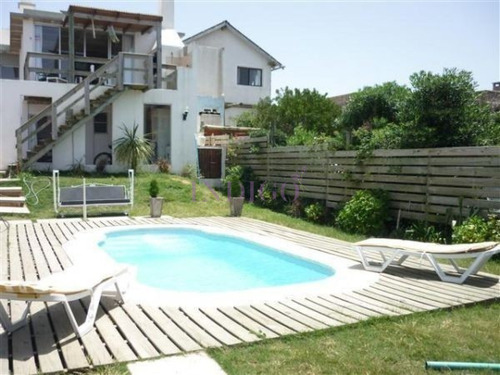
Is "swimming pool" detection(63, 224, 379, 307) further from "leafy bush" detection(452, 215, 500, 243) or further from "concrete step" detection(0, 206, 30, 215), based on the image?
"concrete step" detection(0, 206, 30, 215)

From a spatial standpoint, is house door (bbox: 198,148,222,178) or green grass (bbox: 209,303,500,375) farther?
house door (bbox: 198,148,222,178)

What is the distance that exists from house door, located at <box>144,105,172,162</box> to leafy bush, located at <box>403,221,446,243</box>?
1259cm

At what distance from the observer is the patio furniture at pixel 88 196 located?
12133 mm

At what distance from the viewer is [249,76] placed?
30203mm

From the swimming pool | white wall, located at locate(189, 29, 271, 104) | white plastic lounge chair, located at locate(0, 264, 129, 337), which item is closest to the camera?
white plastic lounge chair, located at locate(0, 264, 129, 337)

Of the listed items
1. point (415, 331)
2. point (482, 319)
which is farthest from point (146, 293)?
point (482, 319)

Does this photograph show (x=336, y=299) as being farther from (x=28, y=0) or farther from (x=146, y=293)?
(x=28, y=0)

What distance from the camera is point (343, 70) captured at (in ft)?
55.2

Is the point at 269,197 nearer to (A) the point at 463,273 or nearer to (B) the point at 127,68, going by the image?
(B) the point at 127,68

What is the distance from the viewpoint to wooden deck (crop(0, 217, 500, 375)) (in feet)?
11.9

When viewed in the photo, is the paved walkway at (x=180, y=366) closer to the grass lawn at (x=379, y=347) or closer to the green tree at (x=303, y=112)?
the grass lawn at (x=379, y=347)

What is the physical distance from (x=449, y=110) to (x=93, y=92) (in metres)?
13.9

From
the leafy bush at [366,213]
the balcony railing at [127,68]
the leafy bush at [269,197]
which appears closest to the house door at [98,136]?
the balcony railing at [127,68]

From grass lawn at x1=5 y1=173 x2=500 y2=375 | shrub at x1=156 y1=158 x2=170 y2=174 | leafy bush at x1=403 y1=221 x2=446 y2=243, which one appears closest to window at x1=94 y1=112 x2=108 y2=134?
shrub at x1=156 y1=158 x2=170 y2=174
